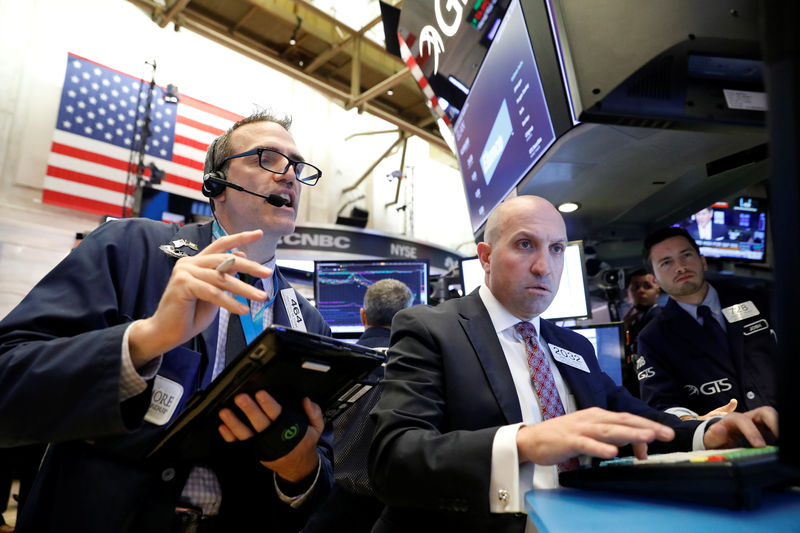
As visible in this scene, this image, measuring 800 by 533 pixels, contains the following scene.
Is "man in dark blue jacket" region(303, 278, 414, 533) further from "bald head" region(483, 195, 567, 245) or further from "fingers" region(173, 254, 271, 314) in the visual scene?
"bald head" region(483, 195, 567, 245)

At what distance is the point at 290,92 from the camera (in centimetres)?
950

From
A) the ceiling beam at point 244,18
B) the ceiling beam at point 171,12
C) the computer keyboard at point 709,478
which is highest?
the ceiling beam at point 244,18

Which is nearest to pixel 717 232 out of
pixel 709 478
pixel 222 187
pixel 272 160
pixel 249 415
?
pixel 272 160

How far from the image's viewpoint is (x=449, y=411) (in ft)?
3.98

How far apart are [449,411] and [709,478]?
642mm

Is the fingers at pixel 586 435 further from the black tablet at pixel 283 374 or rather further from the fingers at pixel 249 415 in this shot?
the fingers at pixel 249 415

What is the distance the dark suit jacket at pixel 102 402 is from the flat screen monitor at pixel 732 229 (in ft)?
13.3

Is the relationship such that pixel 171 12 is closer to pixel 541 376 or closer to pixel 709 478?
pixel 541 376

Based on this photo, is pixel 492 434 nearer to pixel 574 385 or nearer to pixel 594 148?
pixel 574 385

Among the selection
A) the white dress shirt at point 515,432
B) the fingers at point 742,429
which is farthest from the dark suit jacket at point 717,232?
the fingers at point 742,429

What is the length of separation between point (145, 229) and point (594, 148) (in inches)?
78.5

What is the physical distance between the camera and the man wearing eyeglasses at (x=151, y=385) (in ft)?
3.02

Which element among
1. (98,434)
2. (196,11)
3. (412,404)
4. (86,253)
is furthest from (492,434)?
(196,11)

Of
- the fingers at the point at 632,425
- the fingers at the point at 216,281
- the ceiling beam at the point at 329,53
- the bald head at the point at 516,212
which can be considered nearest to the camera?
the fingers at the point at 632,425
